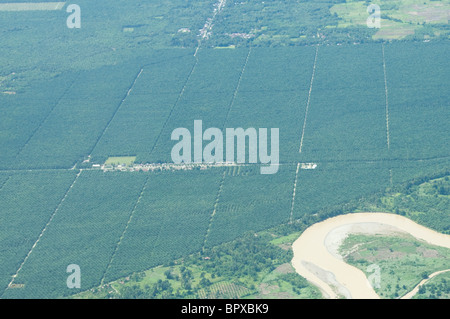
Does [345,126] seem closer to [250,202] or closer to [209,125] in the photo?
[209,125]

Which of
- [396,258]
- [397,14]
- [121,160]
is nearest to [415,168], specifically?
[396,258]

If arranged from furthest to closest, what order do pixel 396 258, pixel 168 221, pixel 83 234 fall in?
pixel 168 221 → pixel 83 234 → pixel 396 258

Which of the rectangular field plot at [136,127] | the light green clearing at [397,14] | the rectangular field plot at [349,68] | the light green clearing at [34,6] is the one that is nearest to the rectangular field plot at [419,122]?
the rectangular field plot at [349,68]

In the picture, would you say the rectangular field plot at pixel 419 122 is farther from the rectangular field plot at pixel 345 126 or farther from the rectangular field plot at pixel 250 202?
the rectangular field plot at pixel 250 202

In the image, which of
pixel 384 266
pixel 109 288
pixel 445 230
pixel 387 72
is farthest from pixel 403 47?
pixel 109 288

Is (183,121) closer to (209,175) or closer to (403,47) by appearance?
(209,175)

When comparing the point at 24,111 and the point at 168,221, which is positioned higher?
the point at 24,111

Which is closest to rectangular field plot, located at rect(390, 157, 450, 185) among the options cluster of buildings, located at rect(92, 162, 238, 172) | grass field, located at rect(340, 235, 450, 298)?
grass field, located at rect(340, 235, 450, 298)

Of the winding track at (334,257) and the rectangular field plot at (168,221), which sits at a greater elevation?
the winding track at (334,257)
